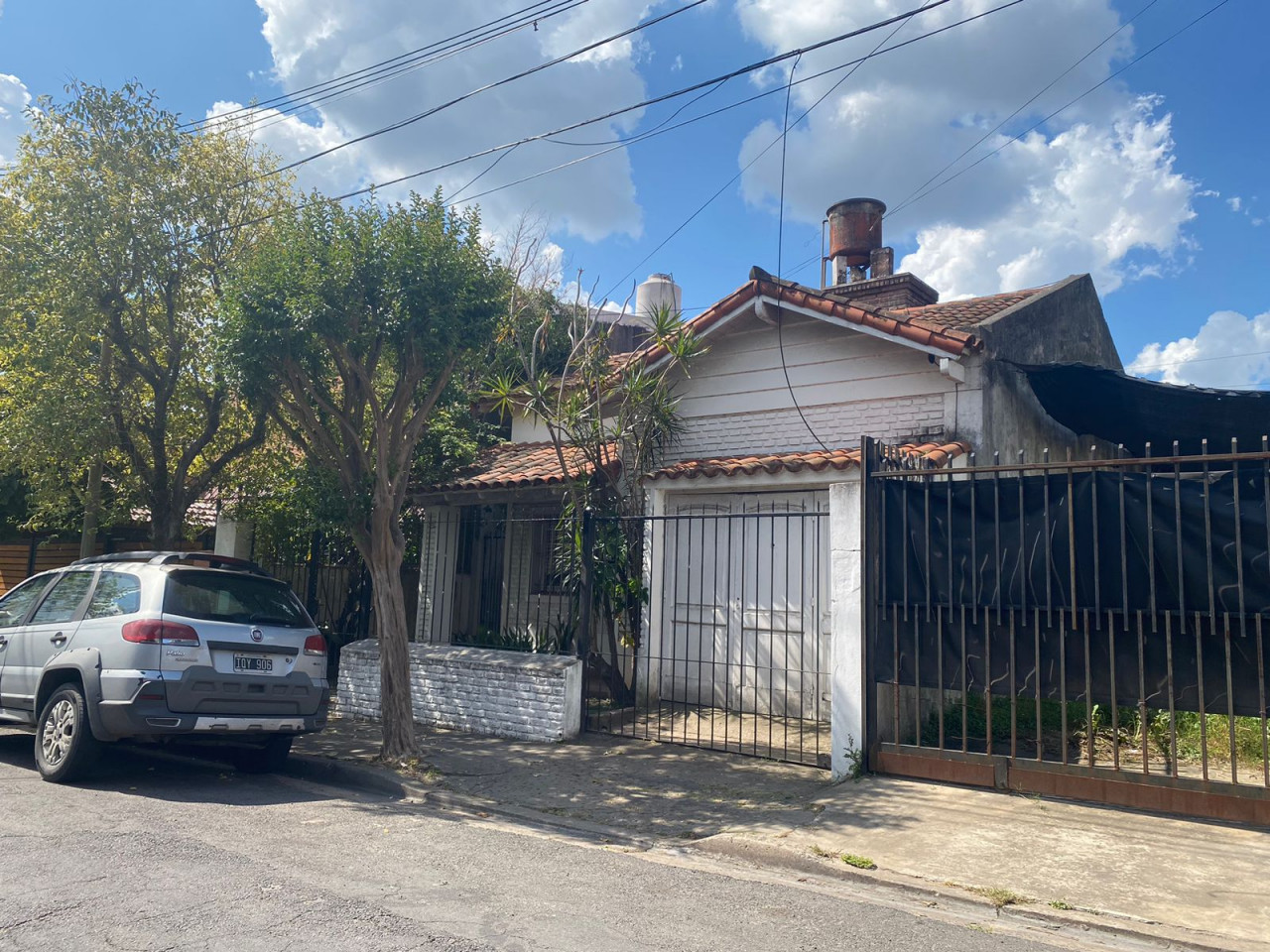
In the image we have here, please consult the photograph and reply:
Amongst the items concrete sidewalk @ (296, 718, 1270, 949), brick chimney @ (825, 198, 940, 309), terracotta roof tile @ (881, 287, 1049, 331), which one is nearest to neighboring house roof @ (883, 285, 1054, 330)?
terracotta roof tile @ (881, 287, 1049, 331)

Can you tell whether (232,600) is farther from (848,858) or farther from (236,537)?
(236,537)

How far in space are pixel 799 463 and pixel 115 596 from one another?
584cm

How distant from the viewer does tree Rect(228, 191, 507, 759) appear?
756cm

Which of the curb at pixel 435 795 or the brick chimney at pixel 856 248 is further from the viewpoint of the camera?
the brick chimney at pixel 856 248

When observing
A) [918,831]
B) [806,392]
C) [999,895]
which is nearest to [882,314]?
[806,392]

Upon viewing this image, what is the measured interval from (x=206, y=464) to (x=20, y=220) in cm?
369

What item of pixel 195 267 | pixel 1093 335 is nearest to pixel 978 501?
pixel 1093 335

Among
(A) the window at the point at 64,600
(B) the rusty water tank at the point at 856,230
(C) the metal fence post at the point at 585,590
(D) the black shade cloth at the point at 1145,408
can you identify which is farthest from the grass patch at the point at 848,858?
(B) the rusty water tank at the point at 856,230

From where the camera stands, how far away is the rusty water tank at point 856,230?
15.0 m

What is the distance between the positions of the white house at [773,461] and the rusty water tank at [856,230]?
293 centimetres

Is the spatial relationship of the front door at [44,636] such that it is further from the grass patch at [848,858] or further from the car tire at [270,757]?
the grass patch at [848,858]

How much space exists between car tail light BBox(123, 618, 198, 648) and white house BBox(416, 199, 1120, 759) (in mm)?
3763

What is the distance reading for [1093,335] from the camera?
42.7 feet

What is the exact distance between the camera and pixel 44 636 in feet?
23.6
